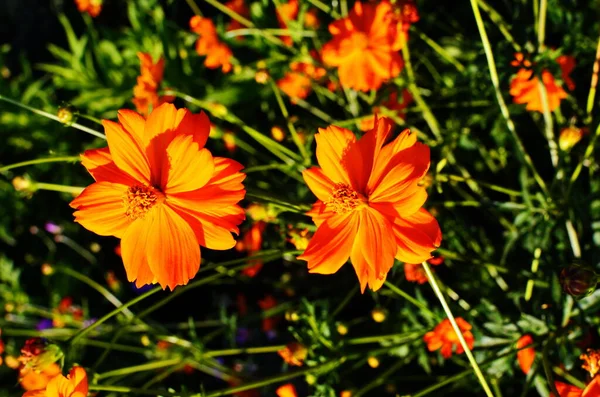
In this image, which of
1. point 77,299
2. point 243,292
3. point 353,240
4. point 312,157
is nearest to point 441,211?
point 312,157

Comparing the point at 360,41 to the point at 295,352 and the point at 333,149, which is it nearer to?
the point at 333,149

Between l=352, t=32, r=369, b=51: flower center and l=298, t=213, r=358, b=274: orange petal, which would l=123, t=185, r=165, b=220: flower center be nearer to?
l=298, t=213, r=358, b=274: orange petal

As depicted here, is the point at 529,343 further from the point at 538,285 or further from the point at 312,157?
the point at 312,157

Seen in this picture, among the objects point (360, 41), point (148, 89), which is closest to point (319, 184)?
point (360, 41)

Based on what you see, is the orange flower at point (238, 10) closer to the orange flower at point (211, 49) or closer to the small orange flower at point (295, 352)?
the orange flower at point (211, 49)

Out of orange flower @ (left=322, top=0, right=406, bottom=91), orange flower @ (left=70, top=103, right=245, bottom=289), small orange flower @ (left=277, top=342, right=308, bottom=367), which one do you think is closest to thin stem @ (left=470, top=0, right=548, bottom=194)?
orange flower @ (left=322, top=0, right=406, bottom=91)
